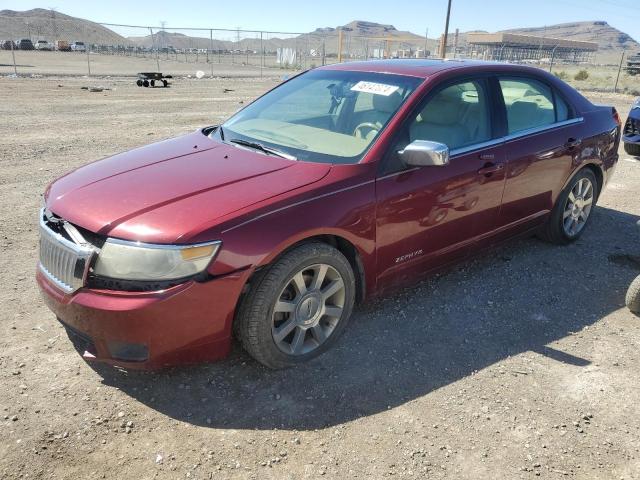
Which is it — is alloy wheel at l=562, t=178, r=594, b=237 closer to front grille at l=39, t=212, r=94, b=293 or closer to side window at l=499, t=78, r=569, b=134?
side window at l=499, t=78, r=569, b=134

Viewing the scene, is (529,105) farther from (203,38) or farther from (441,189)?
(203,38)

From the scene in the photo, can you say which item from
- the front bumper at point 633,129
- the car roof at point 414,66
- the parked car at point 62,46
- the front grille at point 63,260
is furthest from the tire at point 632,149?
the parked car at point 62,46

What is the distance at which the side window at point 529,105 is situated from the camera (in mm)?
4164

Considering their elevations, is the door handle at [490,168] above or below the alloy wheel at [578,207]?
above

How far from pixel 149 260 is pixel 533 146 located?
126 inches

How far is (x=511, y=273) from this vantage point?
4.47 m

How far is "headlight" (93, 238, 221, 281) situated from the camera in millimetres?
2484

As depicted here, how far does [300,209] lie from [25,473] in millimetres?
1767

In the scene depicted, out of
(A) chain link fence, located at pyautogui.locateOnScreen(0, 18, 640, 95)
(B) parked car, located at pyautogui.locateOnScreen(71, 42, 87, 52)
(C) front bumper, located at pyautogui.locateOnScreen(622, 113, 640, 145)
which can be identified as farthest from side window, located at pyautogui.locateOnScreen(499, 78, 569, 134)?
(B) parked car, located at pyautogui.locateOnScreen(71, 42, 87, 52)

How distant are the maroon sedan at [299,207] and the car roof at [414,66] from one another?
0.08 feet

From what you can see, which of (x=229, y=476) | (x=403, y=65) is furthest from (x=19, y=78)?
(x=229, y=476)

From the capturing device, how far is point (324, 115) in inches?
151

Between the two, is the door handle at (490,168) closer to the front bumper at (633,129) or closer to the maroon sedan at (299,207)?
the maroon sedan at (299,207)

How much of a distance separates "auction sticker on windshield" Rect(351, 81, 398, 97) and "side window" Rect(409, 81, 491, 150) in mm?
278
